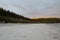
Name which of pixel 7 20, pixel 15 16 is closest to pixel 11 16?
pixel 15 16

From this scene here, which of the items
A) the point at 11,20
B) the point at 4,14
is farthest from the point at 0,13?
the point at 11,20

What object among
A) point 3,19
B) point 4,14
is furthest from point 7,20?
point 4,14

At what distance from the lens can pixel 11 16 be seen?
15262 cm

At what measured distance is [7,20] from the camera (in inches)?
5384

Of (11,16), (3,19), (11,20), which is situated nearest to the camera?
(3,19)

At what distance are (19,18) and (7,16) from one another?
1111 cm

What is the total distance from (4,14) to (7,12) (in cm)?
340

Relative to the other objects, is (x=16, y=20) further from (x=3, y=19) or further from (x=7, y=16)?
(x=3, y=19)

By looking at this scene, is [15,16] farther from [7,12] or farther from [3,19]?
[3,19]

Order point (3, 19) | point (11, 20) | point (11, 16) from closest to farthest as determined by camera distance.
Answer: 1. point (3, 19)
2. point (11, 20)
3. point (11, 16)

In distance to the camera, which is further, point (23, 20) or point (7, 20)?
point (23, 20)

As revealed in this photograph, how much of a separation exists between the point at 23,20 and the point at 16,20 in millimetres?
6468

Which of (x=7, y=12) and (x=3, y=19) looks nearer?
(x=3, y=19)

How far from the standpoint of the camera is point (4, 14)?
490ft
